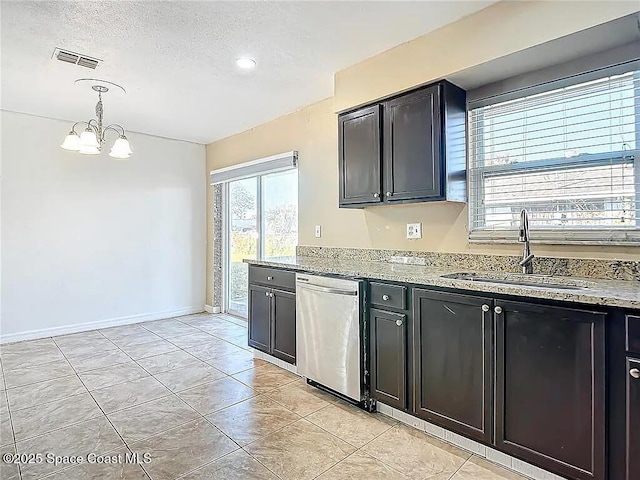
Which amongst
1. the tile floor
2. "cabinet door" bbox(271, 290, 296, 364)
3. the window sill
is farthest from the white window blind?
the window sill

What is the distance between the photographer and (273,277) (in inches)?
134

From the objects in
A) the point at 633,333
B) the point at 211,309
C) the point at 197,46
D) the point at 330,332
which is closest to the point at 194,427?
the point at 330,332

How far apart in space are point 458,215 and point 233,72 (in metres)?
2.08

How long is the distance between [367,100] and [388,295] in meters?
1.47

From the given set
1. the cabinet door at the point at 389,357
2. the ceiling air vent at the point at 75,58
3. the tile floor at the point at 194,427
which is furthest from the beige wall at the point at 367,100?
the ceiling air vent at the point at 75,58

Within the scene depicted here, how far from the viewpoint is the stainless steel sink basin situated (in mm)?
1977

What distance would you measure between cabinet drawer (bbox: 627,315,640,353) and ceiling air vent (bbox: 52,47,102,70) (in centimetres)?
356

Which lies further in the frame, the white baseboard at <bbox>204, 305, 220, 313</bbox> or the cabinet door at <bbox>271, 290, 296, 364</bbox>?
the white baseboard at <bbox>204, 305, 220, 313</bbox>

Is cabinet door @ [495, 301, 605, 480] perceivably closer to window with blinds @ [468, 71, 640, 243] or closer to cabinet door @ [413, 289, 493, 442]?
cabinet door @ [413, 289, 493, 442]

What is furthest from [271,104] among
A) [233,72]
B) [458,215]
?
[458,215]

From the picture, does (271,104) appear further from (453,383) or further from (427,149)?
(453,383)

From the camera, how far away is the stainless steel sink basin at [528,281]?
1977mm

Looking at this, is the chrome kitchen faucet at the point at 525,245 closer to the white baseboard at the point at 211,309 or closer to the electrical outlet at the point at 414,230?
the electrical outlet at the point at 414,230

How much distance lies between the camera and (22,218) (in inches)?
166
